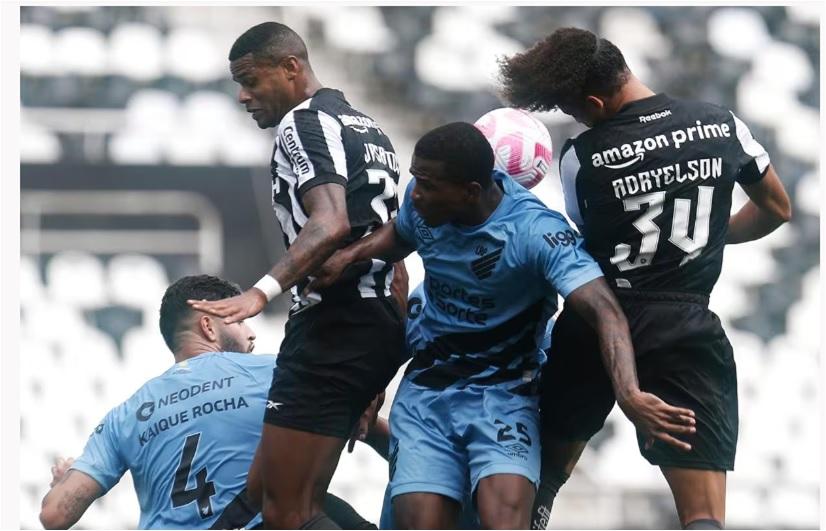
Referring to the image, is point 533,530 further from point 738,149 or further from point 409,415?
A: point 738,149

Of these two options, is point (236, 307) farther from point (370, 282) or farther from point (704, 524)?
point (704, 524)

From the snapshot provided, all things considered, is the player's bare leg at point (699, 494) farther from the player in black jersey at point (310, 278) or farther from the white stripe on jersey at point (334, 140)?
the white stripe on jersey at point (334, 140)

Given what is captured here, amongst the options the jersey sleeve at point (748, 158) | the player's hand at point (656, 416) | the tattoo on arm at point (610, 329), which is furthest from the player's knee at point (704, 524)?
the jersey sleeve at point (748, 158)

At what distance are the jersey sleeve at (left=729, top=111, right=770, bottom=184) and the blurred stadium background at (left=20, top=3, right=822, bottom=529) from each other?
9.31 meters

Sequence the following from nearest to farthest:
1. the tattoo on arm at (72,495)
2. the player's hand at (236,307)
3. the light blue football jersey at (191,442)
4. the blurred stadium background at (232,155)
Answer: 1. the player's hand at (236,307)
2. the light blue football jersey at (191,442)
3. the tattoo on arm at (72,495)
4. the blurred stadium background at (232,155)

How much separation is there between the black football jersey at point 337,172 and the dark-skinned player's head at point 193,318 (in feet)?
3.63

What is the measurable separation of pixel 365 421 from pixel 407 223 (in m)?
0.94

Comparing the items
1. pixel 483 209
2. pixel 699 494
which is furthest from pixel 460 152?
pixel 699 494

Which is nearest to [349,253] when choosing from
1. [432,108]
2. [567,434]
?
[567,434]

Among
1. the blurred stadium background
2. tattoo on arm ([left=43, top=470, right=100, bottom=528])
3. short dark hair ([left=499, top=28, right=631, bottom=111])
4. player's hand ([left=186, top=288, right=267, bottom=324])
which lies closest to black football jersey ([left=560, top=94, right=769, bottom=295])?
short dark hair ([left=499, top=28, right=631, bottom=111])

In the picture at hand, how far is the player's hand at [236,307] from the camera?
483cm

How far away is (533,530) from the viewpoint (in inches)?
223

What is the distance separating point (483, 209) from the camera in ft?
17.4

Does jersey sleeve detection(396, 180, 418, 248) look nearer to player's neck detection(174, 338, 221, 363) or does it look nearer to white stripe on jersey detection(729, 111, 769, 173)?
white stripe on jersey detection(729, 111, 769, 173)
